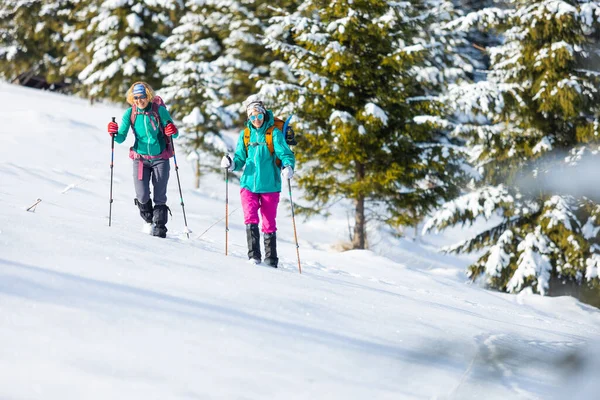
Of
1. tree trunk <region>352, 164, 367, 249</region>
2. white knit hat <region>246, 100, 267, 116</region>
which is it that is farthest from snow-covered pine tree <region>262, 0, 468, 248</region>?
white knit hat <region>246, 100, 267, 116</region>

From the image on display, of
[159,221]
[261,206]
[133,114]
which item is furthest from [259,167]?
[133,114]

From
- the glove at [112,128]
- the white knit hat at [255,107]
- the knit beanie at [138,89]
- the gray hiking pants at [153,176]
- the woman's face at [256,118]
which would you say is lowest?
the gray hiking pants at [153,176]

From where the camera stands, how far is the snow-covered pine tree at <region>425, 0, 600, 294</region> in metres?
11.9

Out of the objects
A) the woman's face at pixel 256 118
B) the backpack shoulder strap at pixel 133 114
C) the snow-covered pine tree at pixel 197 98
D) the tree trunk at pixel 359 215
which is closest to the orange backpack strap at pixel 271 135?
the woman's face at pixel 256 118

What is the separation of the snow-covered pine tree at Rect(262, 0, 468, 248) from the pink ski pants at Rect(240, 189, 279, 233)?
6071mm

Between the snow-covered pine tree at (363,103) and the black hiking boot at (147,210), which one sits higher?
the snow-covered pine tree at (363,103)

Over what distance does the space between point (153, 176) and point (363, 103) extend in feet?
24.1

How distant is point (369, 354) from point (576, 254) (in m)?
9.32

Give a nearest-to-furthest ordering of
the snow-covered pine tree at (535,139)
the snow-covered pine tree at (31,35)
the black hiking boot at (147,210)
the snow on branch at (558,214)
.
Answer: the black hiking boot at (147,210) < the snow-covered pine tree at (535,139) < the snow on branch at (558,214) < the snow-covered pine tree at (31,35)

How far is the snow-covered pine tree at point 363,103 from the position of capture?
13.2 metres

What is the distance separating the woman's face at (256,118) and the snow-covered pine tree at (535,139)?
20.5 ft

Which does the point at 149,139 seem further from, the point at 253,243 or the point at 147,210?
the point at 253,243

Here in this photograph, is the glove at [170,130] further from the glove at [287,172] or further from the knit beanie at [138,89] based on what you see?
the glove at [287,172]

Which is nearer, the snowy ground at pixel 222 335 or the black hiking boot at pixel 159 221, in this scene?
the snowy ground at pixel 222 335
